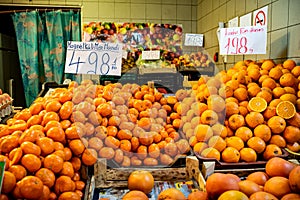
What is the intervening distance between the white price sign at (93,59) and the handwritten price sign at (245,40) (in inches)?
32.5

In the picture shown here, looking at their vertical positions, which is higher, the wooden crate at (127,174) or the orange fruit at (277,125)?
the orange fruit at (277,125)

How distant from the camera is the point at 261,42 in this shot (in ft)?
5.78

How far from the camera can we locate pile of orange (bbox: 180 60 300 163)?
4.29ft

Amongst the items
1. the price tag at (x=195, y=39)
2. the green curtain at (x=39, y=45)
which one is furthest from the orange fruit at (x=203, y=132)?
the green curtain at (x=39, y=45)

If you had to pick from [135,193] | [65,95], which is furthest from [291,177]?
[65,95]

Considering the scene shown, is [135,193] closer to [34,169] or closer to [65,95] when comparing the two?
[34,169]

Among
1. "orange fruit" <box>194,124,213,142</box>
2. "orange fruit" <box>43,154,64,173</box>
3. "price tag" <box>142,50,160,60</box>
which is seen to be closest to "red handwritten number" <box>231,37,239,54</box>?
"orange fruit" <box>194,124,213,142</box>

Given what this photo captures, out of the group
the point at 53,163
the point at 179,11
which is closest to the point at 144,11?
the point at 179,11

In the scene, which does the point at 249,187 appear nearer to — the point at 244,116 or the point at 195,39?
the point at 244,116

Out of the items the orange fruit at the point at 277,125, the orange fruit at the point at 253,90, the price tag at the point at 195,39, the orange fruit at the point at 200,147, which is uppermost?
the price tag at the point at 195,39

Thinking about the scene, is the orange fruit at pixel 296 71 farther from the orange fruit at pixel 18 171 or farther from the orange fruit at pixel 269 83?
the orange fruit at pixel 18 171

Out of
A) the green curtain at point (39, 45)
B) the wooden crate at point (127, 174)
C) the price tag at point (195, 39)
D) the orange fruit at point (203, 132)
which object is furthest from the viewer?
the green curtain at point (39, 45)

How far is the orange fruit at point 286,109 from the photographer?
4.47 ft

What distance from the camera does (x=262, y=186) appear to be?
3.27ft
